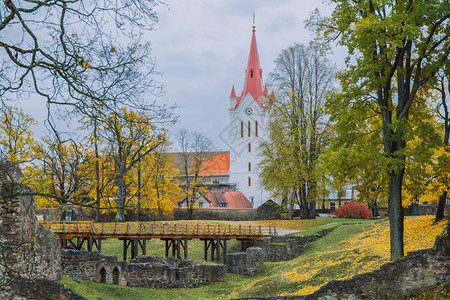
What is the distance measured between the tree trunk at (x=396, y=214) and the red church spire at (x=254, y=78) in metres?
54.4

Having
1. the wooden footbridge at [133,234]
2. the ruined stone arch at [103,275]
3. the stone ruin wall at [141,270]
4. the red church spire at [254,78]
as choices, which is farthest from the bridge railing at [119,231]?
the red church spire at [254,78]

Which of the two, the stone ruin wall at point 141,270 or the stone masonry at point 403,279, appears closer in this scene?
the stone masonry at point 403,279

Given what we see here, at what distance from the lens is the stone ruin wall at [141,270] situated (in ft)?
62.5

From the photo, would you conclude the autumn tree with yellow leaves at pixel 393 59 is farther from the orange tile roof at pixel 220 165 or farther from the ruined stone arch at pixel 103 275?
the orange tile roof at pixel 220 165

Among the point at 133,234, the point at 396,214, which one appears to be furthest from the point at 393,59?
the point at 133,234

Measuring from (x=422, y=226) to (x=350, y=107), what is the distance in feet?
25.9

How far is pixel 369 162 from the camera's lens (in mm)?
14062

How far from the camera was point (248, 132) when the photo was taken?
70.1m

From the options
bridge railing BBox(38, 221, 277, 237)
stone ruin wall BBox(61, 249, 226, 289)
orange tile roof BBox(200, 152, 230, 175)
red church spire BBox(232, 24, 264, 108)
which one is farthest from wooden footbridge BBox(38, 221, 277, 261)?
orange tile roof BBox(200, 152, 230, 175)

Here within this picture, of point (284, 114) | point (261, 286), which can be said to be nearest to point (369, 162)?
point (261, 286)

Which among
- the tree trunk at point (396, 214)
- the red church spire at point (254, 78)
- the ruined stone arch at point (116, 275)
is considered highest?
the red church spire at point (254, 78)

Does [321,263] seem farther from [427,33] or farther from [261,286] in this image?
[427,33]

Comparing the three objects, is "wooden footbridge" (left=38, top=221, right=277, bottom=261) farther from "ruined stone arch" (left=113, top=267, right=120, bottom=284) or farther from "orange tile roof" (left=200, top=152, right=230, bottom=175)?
"orange tile roof" (left=200, top=152, right=230, bottom=175)

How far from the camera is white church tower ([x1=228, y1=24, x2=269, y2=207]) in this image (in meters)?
68.9
